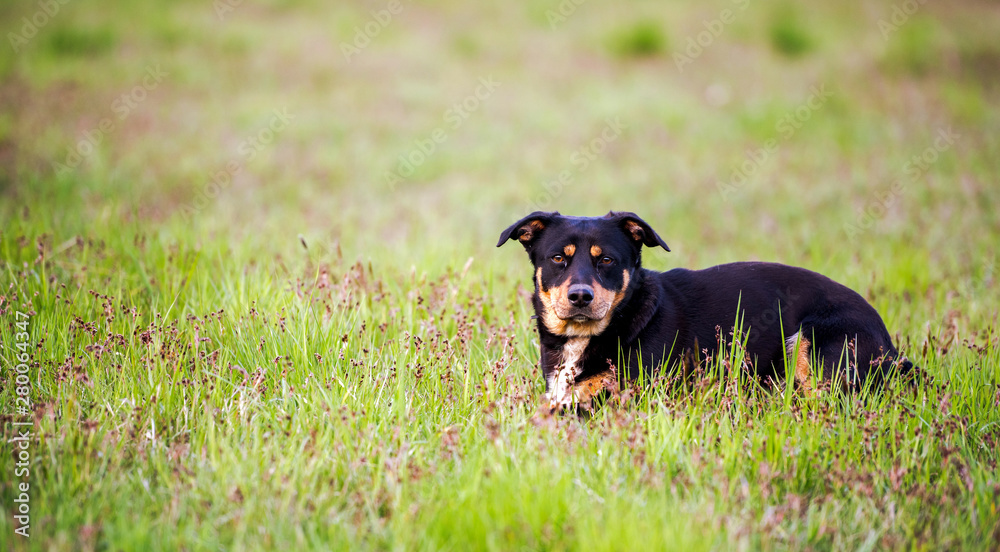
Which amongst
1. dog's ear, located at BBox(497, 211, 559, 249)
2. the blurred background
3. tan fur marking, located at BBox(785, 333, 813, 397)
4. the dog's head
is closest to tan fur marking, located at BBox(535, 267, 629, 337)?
the dog's head

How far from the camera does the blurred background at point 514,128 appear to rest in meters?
7.24

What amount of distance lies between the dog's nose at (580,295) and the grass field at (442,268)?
0.52 m

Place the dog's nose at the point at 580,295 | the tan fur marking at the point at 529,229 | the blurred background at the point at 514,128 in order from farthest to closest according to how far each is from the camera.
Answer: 1. the blurred background at the point at 514,128
2. the tan fur marking at the point at 529,229
3. the dog's nose at the point at 580,295

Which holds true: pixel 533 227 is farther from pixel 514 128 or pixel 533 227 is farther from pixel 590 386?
pixel 514 128

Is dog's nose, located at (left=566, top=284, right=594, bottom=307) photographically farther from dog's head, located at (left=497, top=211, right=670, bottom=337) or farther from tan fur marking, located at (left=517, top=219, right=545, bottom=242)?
tan fur marking, located at (left=517, top=219, right=545, bottom=242)

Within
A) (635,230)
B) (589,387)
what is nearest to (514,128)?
(635,230)

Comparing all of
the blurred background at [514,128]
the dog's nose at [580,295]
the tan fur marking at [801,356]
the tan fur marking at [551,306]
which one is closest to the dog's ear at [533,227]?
the tan fur marking at [551,306]

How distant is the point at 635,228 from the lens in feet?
12.8

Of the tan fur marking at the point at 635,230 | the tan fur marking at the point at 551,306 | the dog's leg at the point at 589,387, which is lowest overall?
the dog's leg at the point at 589,387

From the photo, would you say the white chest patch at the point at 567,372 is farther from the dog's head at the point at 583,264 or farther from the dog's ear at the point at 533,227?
the dog's ear at the point at 533,227

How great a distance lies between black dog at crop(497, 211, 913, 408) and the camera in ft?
11.8

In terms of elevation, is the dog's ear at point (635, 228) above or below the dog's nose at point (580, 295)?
above

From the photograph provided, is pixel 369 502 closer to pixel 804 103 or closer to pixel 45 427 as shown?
pixel 45 427

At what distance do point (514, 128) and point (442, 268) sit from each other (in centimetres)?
710
